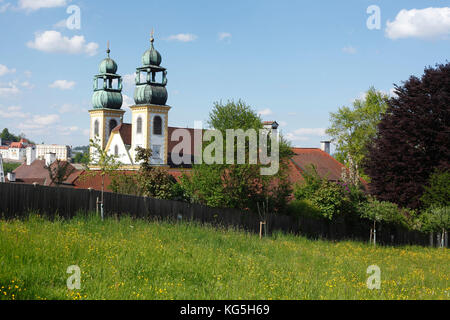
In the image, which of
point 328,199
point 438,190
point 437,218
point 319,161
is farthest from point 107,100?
point 437,218

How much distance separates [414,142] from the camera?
3116 cm

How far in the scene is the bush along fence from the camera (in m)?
18.7

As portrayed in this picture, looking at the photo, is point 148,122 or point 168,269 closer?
point 168,269

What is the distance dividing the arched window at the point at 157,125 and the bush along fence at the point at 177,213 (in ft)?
167

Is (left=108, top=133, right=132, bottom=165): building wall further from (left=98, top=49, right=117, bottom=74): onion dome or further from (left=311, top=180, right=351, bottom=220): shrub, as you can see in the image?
(left=311, top=180, right=351, bottom=220): shrub

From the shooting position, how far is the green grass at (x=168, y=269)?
10452mm

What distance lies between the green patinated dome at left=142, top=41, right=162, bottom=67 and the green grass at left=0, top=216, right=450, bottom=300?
60788mm

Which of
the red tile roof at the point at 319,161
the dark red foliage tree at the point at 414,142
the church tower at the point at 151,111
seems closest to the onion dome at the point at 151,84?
the church tower at the point at 151,111

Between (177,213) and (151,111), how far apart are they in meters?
55.4

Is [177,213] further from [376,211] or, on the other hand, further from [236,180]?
[376,211]

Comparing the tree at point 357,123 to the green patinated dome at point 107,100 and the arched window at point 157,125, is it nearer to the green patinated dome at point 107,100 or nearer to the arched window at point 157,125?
the arched window at point 157,125

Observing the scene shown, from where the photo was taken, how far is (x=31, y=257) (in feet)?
39.4

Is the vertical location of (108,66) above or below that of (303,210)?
above
